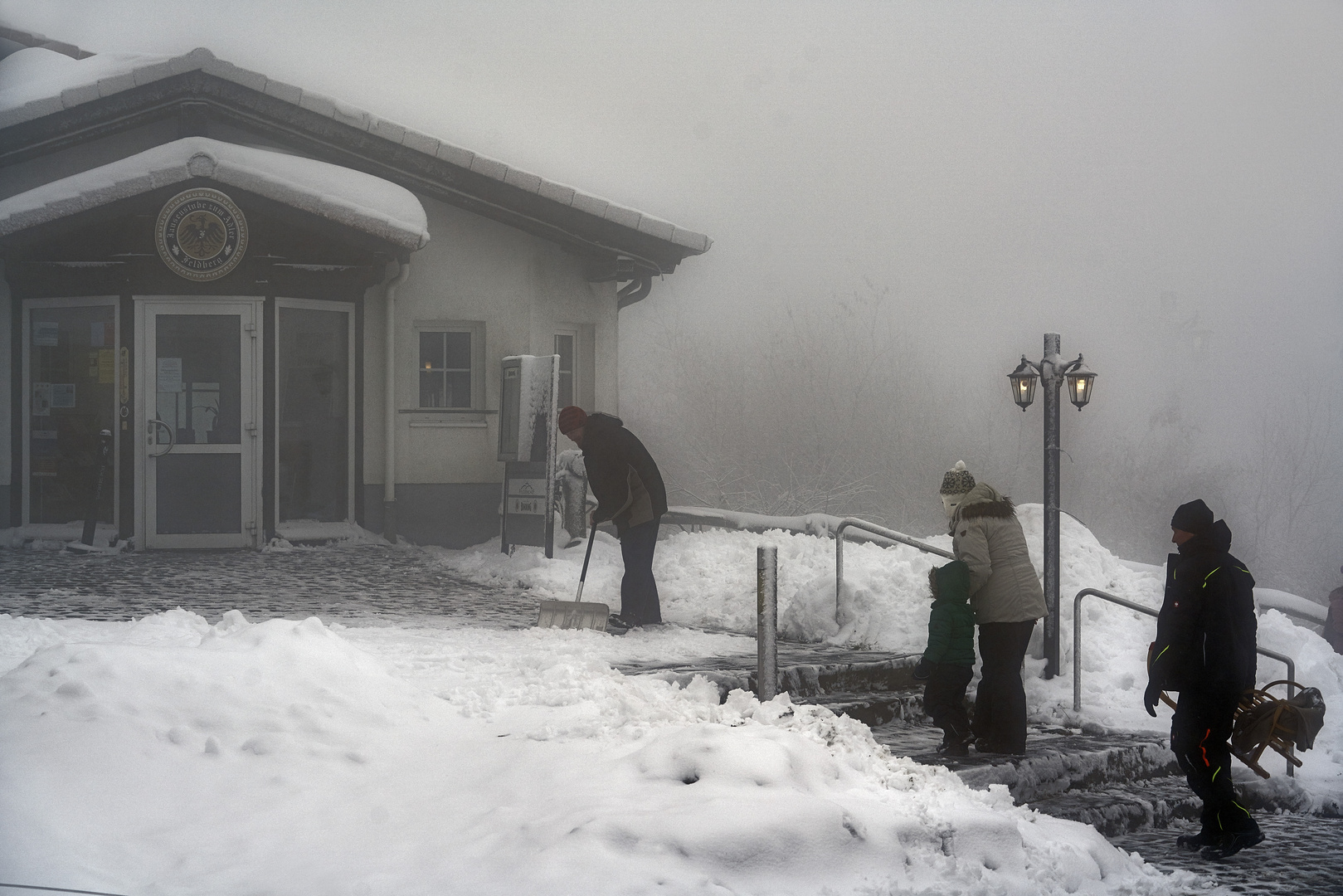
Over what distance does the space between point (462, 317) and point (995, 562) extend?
859 centimetres

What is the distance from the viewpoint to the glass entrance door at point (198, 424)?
11.7 m

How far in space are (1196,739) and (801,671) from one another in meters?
2.41

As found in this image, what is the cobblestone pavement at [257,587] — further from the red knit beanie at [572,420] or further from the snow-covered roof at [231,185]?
the snow-covered roof at [231,185]

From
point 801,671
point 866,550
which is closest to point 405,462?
point 866,550

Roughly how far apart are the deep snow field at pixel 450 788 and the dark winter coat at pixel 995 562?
1149 millimetres

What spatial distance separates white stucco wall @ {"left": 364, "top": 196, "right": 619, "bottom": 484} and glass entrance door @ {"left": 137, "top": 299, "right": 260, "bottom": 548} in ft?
4.45

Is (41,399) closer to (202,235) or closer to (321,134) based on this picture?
(202,235)

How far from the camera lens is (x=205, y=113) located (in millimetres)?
12750

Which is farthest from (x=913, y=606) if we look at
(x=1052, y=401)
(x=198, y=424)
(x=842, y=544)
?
(x=198, y=424)

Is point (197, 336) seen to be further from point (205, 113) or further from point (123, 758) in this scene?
point (123, 758)

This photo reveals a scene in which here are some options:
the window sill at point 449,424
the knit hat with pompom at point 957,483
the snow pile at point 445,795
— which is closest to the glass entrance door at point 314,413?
the window sill at point 449,424

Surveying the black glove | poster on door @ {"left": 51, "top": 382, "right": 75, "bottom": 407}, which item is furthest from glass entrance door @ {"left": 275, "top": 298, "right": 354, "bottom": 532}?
the black glove

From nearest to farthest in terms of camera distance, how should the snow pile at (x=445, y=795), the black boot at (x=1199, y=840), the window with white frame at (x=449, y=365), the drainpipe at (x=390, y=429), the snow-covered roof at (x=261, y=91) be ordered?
the snow pile at (x=445, y=795) < the black boot at (x=1199, y=840) < the snow-covered roof at (x=261, y=91) < the drainpipe at (x=390, y=429) < the window with white frame at (x=449, y=365)

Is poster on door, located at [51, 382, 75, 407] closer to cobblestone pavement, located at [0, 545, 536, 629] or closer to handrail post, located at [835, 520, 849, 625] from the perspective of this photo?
cobblestone pavement, located at [0, 545, 536, 629]
